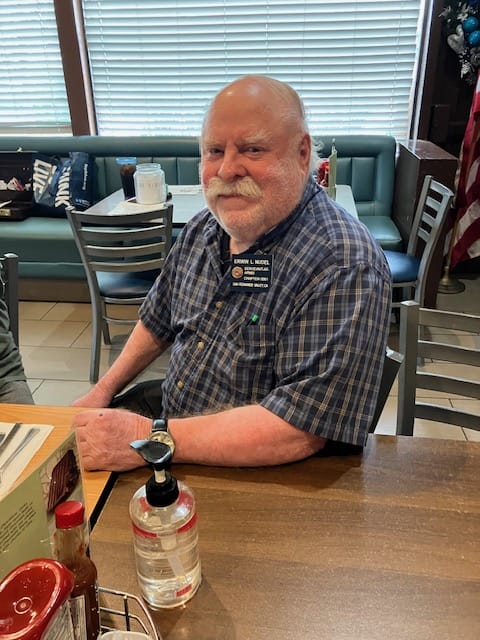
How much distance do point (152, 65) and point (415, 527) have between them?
13.7 ft

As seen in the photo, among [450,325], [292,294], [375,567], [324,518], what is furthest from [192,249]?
[375,567]

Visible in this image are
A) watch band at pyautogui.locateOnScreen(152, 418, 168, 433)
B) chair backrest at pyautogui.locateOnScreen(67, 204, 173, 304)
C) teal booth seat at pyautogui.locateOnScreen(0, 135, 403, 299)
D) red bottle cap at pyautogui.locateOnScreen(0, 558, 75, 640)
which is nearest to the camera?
red bottle cap at pyautogui.locateOnScreen(0, 558, 75, 640)

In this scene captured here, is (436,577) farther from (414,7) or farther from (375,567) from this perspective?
(414,7)

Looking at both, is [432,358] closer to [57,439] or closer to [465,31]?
[57,439]

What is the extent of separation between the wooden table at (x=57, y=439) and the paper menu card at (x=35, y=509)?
27 centimetres

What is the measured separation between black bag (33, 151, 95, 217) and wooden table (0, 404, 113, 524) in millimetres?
2953

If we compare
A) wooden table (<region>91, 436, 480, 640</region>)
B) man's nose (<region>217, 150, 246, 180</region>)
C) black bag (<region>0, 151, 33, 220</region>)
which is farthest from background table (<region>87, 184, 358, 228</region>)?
wooden table (<region>91, 436, 480, 640</region>)

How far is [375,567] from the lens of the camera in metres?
0.77

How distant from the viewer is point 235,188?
125 centimetres

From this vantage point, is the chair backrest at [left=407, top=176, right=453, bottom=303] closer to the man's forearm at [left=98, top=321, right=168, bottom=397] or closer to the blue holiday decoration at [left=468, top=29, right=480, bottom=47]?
the blue holiday decoration at [left=468, top=29, right=480, bottom=47]

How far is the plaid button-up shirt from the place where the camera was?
3.28ft

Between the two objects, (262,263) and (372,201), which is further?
(372,201)

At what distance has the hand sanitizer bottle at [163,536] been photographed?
2.24 ft

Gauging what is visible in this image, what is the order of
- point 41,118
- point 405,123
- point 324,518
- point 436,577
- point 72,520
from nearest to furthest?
point 72,520 → point 436,577 → point 324,518 → point 405,123 → point 41,118
